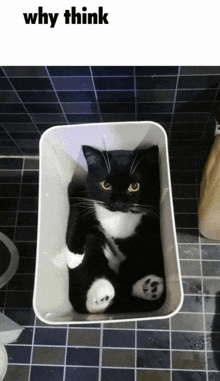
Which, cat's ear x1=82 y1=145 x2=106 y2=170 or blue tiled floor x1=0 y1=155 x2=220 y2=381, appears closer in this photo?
cat's ear x1=82 y1=145 x2=106 y2=170

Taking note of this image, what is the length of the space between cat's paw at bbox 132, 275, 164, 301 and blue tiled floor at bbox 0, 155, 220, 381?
0.33 metres

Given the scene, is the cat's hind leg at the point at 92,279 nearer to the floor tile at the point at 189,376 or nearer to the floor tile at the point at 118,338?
the floor tile at the point at 118,338

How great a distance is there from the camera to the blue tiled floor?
1130 millimetres

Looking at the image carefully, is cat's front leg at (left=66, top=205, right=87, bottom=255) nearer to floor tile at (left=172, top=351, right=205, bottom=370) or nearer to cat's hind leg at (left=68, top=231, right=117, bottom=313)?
cat's hind leg at (left=68, top=231, right=117, bottom=313)

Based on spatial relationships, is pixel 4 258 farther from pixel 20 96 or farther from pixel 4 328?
pixel 20 96

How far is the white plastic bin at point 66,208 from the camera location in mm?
796

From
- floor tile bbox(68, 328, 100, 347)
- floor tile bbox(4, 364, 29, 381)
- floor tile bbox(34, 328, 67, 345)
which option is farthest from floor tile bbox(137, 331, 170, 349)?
floor tile bbox(4, 364, 29, 381)

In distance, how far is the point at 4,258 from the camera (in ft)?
3.89

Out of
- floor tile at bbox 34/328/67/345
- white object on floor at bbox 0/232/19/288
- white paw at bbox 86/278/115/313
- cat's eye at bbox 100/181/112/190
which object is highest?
cat's eye at bbox 100/181/112/190

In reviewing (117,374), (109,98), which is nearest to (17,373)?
(117,374)
